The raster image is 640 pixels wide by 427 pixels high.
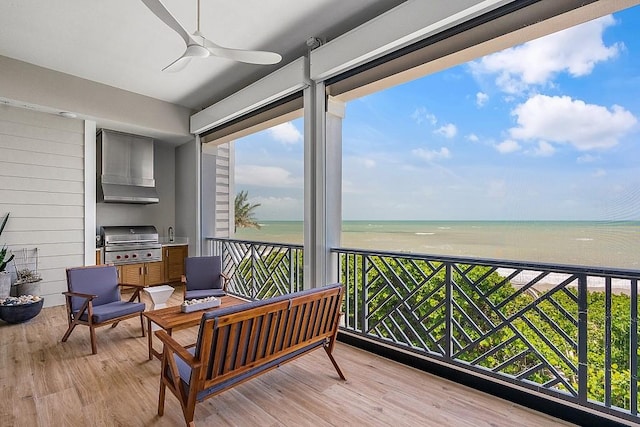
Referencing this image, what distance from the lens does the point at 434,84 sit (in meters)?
3.60

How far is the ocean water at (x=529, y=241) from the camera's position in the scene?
6.39 ft

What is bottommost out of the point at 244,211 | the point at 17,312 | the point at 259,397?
the point at 259,397

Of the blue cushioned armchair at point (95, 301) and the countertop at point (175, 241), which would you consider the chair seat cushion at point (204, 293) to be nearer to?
the blue cushioned armchair at point (95, 301)

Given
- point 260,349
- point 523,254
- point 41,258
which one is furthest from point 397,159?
point 41,258

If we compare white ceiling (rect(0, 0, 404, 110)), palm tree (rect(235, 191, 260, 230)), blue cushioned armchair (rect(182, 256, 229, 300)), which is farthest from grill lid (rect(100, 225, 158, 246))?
white ceiling (rect(0, 0, 404, 110))

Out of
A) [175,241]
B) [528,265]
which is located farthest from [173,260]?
[528,265]

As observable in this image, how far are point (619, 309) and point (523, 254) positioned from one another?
580 mm

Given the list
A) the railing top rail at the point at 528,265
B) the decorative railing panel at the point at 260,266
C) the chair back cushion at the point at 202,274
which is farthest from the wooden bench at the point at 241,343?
the chair back cushion at the point at 202,274

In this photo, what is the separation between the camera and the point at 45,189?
4430 millimetres

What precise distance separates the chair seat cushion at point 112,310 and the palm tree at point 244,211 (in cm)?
385

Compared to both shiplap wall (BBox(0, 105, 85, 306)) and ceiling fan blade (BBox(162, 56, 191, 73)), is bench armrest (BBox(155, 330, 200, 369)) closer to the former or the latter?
ceiling fan blade (BBox(162, 56, 191, 73))

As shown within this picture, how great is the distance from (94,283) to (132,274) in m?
2.02

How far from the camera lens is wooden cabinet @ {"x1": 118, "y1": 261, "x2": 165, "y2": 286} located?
5263 millimetres

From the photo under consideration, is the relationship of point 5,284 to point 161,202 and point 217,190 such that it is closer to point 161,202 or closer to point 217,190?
point 161,202
